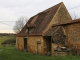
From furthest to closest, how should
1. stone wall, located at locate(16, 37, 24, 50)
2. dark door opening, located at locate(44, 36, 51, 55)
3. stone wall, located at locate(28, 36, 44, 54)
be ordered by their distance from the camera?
stone wall, located at locate(16, 37, 24, 50) → stone wall, located at locate(28, 36, 44, 54) → dark door opening, located at locate(44, 36, 51, 55)

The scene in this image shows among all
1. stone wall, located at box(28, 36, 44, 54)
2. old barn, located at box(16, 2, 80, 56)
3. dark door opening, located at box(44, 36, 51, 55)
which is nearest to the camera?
old barn, located at box(16, 2, 80, 56)

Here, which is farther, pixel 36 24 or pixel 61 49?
pixel 36 24

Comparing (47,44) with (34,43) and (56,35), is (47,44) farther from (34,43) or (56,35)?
(34,43)

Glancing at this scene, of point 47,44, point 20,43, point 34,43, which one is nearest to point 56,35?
point 47,44

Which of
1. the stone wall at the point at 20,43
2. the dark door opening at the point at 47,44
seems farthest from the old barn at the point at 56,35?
the stone wall at the point at 20,43

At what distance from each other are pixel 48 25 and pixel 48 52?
4087 mm

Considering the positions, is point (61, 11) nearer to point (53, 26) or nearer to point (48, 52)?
point (53, 26)

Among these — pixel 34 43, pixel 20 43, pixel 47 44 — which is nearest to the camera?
pixel 47 44

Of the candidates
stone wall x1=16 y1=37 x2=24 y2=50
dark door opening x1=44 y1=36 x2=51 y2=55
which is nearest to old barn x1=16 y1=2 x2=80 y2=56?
dark door opening x1=44 y1=36 x2=51 y2=55

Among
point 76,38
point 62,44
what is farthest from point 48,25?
point 76,38

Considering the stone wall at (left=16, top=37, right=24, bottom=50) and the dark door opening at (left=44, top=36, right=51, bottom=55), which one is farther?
the stone wall at (left=16, top=37, right=24, bottom=50)

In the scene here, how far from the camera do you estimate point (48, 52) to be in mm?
30656

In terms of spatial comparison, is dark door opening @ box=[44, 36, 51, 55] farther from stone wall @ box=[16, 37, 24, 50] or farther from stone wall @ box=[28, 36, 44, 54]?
stone wall @ box=[16, 37, 24, 50]

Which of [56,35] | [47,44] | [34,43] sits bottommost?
[47,44]
